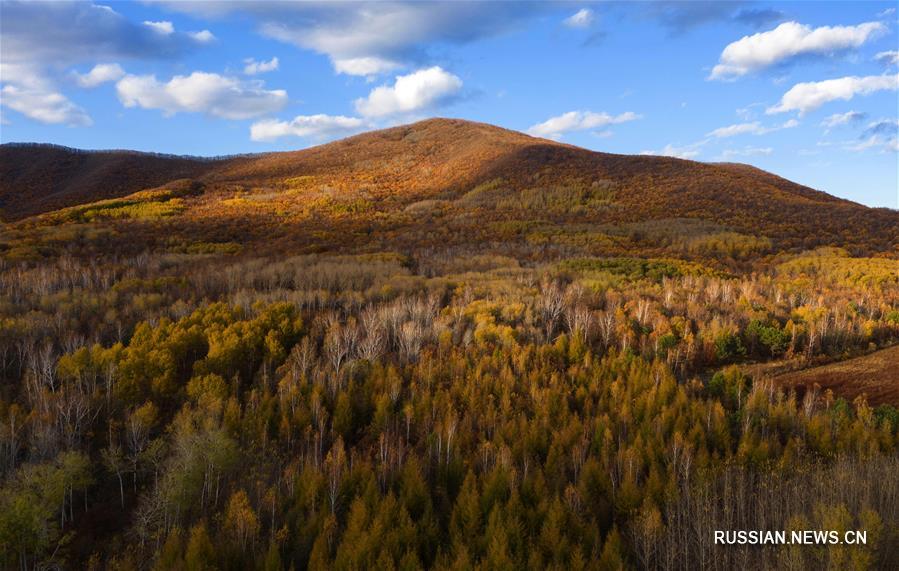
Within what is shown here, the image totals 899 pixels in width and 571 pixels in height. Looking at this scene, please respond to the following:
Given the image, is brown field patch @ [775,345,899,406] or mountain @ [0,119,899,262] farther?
mountain @ [0,119,899,262]

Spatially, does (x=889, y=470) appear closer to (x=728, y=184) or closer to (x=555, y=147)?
(x=728, y=184)

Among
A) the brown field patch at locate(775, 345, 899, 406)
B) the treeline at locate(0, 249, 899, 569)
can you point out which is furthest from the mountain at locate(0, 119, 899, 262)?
the brown field patch at locate(775, 345, 899, 406)

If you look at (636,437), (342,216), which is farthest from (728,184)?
(636,437)

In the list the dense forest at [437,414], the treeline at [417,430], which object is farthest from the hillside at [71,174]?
the treeline at [417,430]

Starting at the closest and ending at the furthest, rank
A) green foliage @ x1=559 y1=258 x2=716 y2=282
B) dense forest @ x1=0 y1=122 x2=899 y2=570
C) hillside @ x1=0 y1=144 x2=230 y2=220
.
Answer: dense forest @ x1=0 y1=122 x2=899 y2=570 → green foliage @ x1=559 y1=258 x2=716 y2=282 → hillside @ x1=0 y1=144 x2=230 y2=220

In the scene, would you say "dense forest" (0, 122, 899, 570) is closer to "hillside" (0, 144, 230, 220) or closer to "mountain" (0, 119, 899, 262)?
"mountain" (0, 119, 899, 262)

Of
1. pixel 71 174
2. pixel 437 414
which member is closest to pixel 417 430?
pixel 437 414
